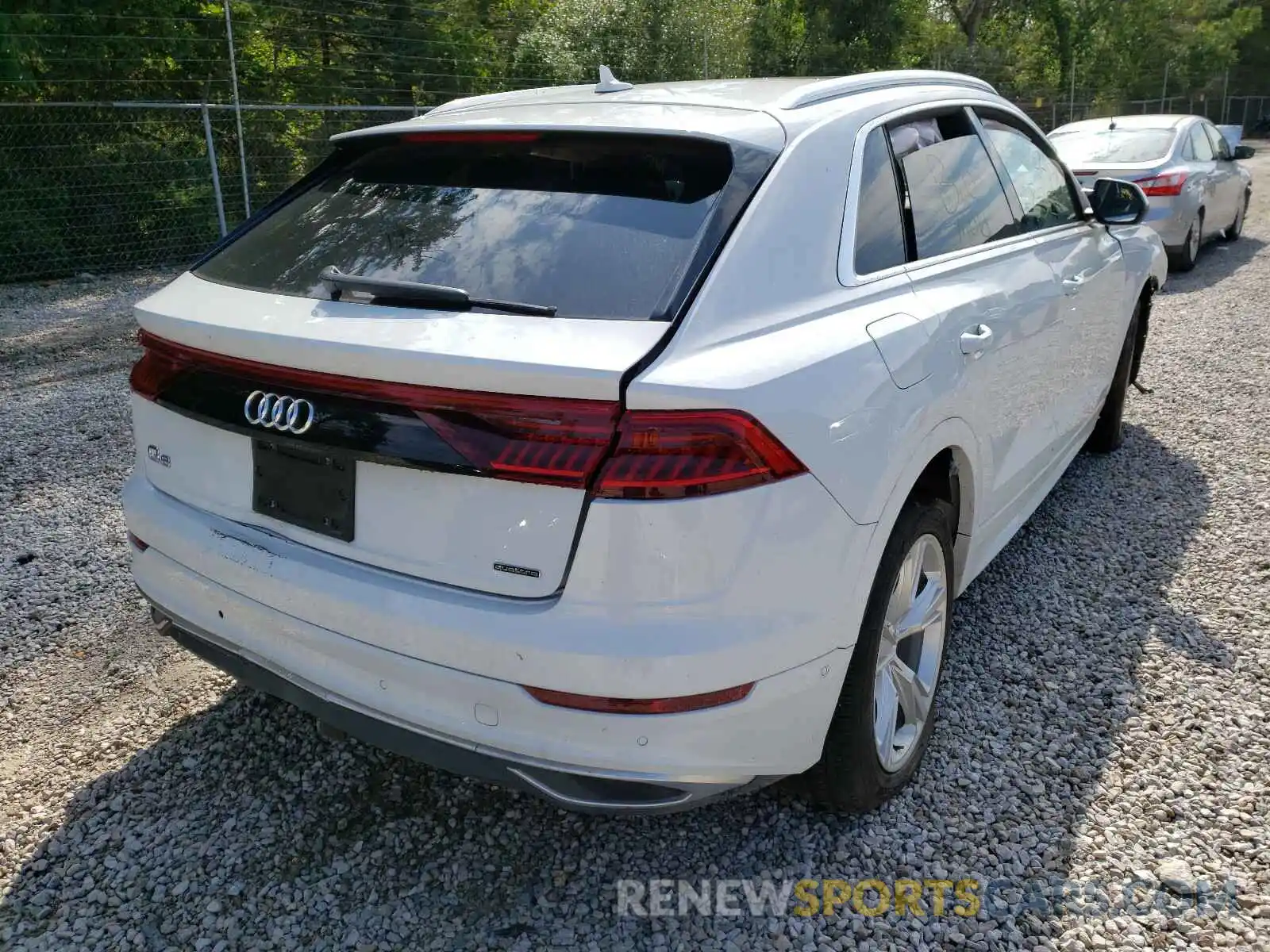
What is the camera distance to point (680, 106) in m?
2.75

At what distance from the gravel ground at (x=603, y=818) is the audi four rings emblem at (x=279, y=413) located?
112 cm

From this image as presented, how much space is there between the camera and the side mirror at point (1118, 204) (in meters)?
4.45

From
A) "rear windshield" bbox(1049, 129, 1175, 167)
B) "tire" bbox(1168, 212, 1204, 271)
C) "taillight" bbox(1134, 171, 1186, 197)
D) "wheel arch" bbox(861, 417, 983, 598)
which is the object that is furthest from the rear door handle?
"tire" bbox(1168, 212, 1204, 271)

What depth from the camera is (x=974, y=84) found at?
382 centimetres

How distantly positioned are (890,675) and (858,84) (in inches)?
67.7

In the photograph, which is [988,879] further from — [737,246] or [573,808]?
[737,246]

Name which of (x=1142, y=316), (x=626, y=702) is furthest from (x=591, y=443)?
(x=1142, y=316)

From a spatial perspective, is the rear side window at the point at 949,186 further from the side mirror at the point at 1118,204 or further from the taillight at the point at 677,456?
the taillight at the point at 677,456

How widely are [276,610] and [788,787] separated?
53.1 inches

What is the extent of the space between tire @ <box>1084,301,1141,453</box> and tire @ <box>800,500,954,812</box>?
275 centimetres

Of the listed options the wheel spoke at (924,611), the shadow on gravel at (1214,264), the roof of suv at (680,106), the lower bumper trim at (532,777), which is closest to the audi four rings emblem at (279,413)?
the lower bumper trim at (532,777)

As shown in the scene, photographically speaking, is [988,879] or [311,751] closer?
[988,879]

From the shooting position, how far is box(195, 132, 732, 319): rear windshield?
2229 mm

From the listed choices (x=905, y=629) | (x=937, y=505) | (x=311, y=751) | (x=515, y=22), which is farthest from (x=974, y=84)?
(x=515, y=22)
